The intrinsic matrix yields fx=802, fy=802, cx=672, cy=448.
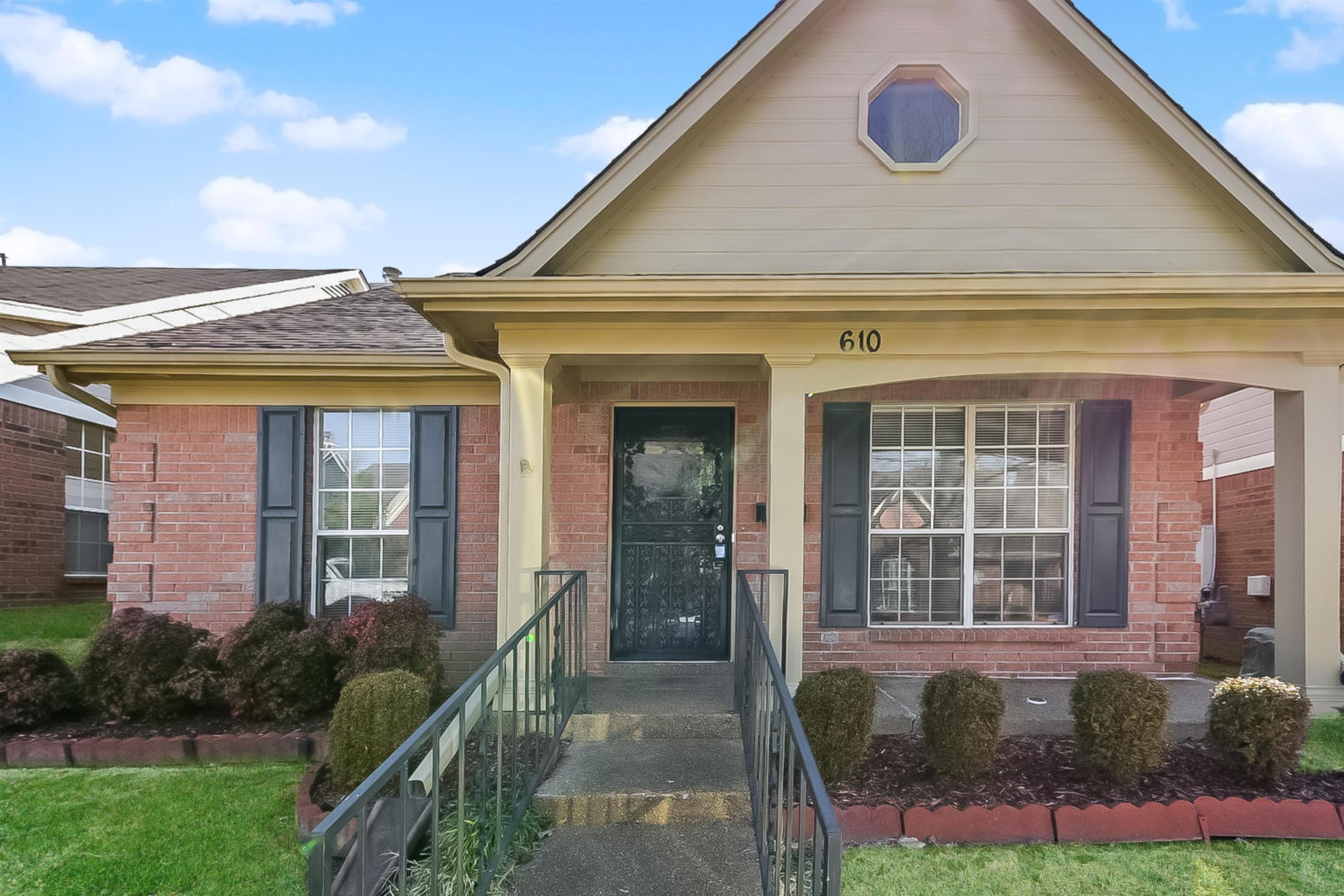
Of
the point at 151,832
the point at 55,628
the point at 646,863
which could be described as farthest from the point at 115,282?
the point at 646,863

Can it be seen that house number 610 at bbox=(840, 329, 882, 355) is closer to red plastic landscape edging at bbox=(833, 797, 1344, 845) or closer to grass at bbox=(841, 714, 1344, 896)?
red plastic landscape edging at bbox=(833, 797, 1344, 845)

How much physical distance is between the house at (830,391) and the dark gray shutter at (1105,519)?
0.02m

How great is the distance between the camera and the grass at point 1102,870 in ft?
11.3

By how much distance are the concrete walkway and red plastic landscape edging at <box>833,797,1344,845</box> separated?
72 cm

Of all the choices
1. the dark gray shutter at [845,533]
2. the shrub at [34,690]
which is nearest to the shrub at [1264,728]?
the dark gray shutter at [845,533]

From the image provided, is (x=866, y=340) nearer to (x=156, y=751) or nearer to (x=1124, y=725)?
(x=1124, y=725)

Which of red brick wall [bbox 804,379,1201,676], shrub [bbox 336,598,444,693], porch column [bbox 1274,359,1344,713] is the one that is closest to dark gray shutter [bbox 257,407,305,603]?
shrub [bbox 336,598,444,693]

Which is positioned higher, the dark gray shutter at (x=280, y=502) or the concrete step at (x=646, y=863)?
the dark gray shutter at (x=280, y=502)

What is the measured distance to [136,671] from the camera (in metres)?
5.41

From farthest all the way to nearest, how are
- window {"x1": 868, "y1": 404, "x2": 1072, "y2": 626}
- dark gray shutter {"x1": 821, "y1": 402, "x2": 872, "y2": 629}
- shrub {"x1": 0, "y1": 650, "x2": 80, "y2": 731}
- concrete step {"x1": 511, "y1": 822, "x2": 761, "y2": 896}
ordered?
window {"x1": 868, "y1": 404, "x2": 1072, "y2": 626} → dark gray shutter {"x1": 821, "y1": 402, "x2": 872, "y2": 629} → shrub {"x1": 0, "y1": 650, "x2": 80, "y2": 731} → concrete step {"x1": 511, "y1": 822, "x2": 761, "y2": 896}

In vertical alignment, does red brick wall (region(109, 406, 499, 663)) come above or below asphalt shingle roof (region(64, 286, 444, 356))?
below

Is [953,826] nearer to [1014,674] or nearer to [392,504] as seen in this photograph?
[1014,674]

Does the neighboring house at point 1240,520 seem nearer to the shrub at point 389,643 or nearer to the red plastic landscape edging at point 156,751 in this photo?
the shrub at point 389,643

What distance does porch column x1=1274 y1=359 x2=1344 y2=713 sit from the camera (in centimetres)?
508
